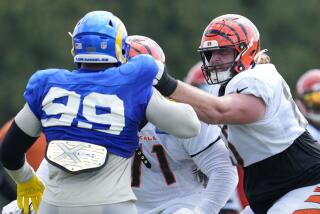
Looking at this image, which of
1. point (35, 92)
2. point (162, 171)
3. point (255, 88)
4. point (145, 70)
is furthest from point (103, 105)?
point (162, 171)

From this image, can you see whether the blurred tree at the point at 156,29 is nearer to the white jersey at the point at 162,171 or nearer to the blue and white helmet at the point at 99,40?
the white jersey at the point at 162,171

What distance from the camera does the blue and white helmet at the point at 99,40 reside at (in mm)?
6301

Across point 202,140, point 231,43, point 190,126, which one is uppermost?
point 231,43

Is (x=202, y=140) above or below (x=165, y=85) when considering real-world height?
below

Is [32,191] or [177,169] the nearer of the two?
[32,191]

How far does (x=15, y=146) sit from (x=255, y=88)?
146 centimetres

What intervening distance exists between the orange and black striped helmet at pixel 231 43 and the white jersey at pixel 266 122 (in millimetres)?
164

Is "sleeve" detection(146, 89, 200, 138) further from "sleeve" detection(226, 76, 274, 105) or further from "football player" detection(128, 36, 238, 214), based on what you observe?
"football player" detection(128, 36, 238, 214)

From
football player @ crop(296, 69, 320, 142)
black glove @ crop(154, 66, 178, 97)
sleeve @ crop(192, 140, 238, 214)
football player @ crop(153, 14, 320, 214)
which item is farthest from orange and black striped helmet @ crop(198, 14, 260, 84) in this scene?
football player @ crop(296, 69, 320, 142)

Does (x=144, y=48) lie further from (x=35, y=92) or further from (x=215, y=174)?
(x=35, y=92)

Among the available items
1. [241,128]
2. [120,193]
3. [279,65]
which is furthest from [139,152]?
[279,65]

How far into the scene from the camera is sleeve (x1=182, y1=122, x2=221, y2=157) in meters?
7.15

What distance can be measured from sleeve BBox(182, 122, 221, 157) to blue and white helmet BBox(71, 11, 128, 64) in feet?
3.13

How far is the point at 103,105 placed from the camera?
6082 mm
